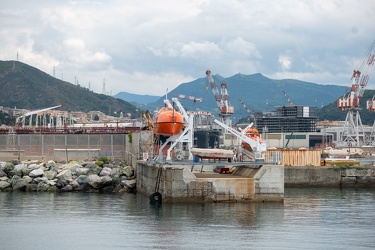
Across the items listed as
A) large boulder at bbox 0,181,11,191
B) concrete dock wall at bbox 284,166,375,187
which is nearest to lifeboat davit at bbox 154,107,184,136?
large boulder at bbox 0,181,11,191

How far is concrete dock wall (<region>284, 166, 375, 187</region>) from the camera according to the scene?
8481 cm

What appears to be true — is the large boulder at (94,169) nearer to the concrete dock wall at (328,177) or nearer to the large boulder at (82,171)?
the large boulder at (82,171)

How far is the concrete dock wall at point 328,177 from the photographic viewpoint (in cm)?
8481

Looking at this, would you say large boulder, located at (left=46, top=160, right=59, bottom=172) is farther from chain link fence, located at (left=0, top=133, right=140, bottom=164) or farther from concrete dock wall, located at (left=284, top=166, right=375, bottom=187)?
concrete dock wall, located at (left=284, top=166, right=375, bottom=187)

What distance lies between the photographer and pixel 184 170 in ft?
186

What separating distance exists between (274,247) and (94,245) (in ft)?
34.0

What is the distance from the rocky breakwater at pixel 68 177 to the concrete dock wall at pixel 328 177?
65.0 feet

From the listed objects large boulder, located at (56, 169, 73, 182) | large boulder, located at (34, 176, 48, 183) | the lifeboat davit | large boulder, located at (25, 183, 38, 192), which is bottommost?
large boulder, located at (25, 183, 38, 192)

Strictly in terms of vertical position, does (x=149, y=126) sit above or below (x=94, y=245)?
above

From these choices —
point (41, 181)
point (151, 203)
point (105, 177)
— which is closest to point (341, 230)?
point (151, 203)

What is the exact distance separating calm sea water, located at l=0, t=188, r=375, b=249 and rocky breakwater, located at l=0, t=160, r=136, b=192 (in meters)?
7.09

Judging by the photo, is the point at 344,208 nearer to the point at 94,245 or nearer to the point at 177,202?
the point at 177,202

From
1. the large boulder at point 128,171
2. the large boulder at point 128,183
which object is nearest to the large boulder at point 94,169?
the large boulder at point 128,171

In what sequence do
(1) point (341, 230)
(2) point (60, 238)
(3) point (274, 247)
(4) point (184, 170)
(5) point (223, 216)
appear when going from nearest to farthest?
1. (3) point (274, 247)
2. (2) point (60, 238)
3. (1) point (341, 230)
4. (5) point (223, 216)
5. (4) point (184, 170)
